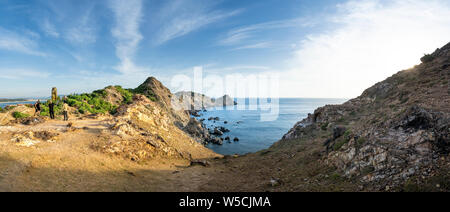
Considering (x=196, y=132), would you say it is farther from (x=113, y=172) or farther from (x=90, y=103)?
(x=113, y=172)

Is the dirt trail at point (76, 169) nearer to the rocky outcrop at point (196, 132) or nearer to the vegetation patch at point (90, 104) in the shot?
the vegetation patch at point (90, 104)

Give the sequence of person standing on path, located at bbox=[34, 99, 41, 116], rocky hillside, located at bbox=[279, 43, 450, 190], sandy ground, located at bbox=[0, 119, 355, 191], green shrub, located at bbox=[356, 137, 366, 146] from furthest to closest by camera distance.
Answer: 1. person standing on path, located at bbox=[34, 99, 41, 116]
2. green shrub, located at bbox=[356, 137, 366, 146]
3. sandy ground, located at bbox=[0, 119, 355, 191]
4. rocky hillside, located at bbox=[279, 43, 450, 190]

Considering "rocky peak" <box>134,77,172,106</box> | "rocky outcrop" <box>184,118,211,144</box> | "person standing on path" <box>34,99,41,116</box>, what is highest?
"rocky peak" <box>134,77,172,106</box>

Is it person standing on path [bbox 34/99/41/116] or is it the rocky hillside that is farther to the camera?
person standing on path [bbox 34/99/41/116]

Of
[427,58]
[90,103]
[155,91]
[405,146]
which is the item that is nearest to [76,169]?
[405,146]

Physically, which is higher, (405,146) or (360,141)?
(405,146)

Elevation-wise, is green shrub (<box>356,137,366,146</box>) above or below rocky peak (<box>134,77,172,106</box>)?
below

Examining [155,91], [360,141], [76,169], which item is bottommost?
[76,169]

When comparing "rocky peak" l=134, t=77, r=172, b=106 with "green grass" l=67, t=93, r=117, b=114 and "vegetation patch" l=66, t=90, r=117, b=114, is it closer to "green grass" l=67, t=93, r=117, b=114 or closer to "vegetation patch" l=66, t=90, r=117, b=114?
"green grass" l=67, t=93, r=117, b=114

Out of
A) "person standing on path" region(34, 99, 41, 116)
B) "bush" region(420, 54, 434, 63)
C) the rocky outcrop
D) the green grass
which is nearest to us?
"bush" region(420, 54, 434, 63)

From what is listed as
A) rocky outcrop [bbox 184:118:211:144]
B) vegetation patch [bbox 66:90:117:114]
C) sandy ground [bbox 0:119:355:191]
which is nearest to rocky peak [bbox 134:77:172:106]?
rocky outcrop [bbox 184:118:211:144]
